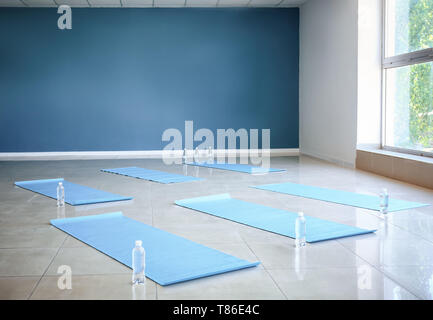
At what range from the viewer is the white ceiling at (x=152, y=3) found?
9.83 metres

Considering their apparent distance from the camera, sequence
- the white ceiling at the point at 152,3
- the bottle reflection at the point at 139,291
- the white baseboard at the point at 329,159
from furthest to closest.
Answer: the white ceiling at the point at 152,3 → the white baseboard at the point at 329,159 → the bottle reflection at the point at 139,291

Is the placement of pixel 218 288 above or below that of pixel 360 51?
below

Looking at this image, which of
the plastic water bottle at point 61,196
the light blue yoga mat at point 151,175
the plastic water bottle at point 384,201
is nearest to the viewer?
the plastic water bottle at point 384,201

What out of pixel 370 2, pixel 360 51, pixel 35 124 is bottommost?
pixel 35 124

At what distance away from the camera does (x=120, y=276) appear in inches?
107

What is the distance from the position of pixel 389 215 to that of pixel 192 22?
23.8 feet

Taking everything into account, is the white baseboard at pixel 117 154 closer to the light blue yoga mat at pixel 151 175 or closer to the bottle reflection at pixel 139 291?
the light blue yoga mat at pixel 151 175

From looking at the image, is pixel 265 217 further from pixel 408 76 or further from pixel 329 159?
pixel 329 159

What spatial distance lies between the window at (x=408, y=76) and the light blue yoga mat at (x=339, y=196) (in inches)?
61.2

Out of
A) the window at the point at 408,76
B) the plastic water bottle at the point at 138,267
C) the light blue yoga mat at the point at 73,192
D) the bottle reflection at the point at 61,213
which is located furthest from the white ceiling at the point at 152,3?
the plastic water bottle at the point at 138,267

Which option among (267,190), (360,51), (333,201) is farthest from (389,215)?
(360,51)

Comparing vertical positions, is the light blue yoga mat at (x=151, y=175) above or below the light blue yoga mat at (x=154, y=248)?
above
